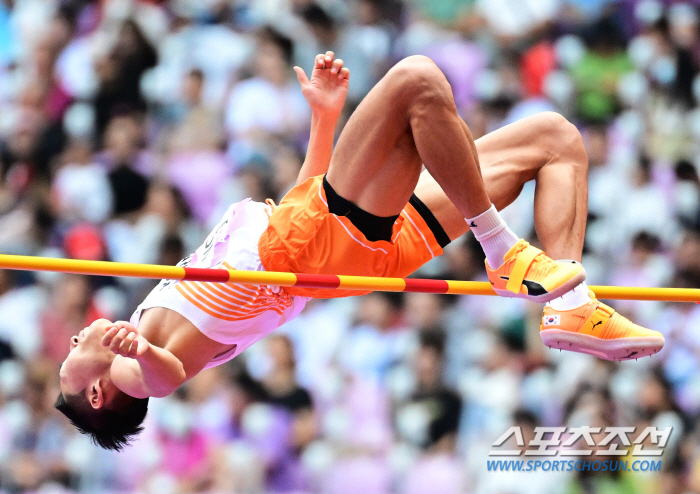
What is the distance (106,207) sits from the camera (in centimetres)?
581

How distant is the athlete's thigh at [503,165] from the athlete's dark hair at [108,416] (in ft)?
4.64

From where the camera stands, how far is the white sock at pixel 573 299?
3.05 metres

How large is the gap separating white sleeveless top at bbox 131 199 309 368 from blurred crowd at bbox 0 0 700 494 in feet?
7.13

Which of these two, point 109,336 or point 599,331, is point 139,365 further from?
point 599,331

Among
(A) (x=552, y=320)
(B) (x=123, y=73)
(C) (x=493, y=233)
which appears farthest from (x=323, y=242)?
(B) (x=123, y=73)

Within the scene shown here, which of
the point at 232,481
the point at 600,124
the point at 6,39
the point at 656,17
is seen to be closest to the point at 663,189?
the point at 600,124

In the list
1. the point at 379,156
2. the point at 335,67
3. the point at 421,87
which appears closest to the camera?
the point at 421,87

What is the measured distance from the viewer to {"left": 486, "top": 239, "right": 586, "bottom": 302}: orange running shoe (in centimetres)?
288

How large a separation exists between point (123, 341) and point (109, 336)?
5 cm

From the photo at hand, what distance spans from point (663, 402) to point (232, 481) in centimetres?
279

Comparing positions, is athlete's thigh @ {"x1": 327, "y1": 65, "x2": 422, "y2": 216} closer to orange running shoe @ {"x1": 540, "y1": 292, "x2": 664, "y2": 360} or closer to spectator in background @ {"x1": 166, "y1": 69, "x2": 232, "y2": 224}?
orange running shoe @ {"x1": 540, "y1": 292, "x2": 664, "y2": 360}

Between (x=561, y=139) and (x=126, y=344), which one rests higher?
(x=561, y=139)

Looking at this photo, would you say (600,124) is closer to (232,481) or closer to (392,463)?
(392,463)

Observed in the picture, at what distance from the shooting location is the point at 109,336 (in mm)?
2840
